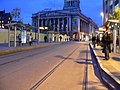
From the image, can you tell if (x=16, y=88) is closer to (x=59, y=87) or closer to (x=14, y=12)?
(x=59, y=87)

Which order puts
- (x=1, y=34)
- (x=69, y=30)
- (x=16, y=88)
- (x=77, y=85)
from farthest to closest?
1. (x=69, y=30)
2. (x=1, y=34)
3. (x=77, y=85)
4. (x=16, y=88)

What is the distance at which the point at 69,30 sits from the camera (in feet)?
573

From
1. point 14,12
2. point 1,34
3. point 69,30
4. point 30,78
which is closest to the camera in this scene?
point 30,78

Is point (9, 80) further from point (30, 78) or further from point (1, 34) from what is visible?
point (1, 34)

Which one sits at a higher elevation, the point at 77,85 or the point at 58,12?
the point at 58,12

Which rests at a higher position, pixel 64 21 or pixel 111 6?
pixel 111 6

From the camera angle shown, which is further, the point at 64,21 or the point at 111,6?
the point at 64,21

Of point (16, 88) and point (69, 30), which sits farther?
point (69, 30)

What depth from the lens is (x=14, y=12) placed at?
341 feet

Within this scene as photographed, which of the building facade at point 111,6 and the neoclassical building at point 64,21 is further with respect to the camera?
the neoclassical building at point 64,21

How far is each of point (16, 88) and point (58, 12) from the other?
169 metres

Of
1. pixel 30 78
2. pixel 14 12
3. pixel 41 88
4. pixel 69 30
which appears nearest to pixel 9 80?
pixel 30 78

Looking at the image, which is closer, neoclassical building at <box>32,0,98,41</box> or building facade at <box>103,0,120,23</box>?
building facade at <box>103,0,120,23</box>

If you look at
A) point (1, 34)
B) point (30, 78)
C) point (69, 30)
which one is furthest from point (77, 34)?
point (30, 78)
